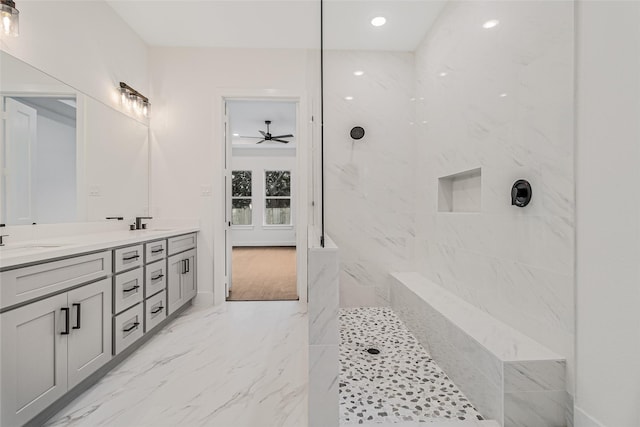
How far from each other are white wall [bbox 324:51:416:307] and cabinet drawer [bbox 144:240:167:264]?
4.82 ft

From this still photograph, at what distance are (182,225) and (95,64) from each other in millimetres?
1543

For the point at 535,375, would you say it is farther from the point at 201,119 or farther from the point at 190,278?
the point at 201,119

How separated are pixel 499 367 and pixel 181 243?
255 centimetres

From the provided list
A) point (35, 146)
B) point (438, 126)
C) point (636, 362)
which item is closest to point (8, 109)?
point (35, 146)

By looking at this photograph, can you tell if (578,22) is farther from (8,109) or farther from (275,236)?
(275,236)

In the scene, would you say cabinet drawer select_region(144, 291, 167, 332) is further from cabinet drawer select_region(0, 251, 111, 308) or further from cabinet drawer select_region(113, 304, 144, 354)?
cabinet drawer select_region(0, 251, 111, 308)

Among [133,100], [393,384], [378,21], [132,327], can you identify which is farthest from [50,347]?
[378,21]

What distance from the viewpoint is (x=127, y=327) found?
6.34 ft

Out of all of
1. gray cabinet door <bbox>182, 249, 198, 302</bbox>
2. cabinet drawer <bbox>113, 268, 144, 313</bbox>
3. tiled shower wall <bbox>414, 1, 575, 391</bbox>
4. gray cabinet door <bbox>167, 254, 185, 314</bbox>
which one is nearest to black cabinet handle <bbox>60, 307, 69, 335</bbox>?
cabinet drawer <bbox>113, 268, 144, 313</bbox>

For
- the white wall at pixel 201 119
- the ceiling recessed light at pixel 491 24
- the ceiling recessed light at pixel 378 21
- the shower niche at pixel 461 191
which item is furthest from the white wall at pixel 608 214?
the white wall at pixel 201 119

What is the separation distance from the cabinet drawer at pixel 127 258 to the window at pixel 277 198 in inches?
229

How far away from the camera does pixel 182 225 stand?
308 cm

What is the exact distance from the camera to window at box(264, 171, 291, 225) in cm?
786

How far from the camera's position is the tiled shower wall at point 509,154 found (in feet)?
4.28
